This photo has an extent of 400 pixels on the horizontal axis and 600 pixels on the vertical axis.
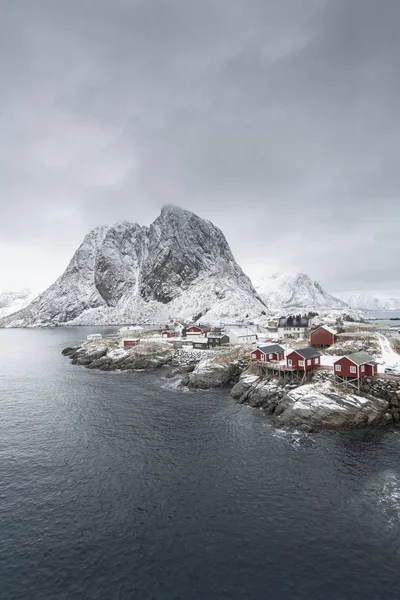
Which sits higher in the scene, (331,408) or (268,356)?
(268,356)

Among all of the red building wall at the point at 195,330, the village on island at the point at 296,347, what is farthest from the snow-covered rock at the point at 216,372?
the red building wall at the point at 195,330

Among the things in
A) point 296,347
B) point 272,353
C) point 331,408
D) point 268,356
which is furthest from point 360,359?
point 296,347

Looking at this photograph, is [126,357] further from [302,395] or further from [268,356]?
[302,395]

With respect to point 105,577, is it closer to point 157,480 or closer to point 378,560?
point 157,480

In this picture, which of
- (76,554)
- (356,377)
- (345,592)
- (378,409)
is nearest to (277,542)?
(345,592)

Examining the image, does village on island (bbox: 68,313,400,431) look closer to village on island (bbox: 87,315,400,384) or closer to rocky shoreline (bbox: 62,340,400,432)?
rocky shoreline (bbox: 62,340,400,432)

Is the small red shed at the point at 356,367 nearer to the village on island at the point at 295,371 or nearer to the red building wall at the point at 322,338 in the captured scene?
the village on island at the point at 295,371
